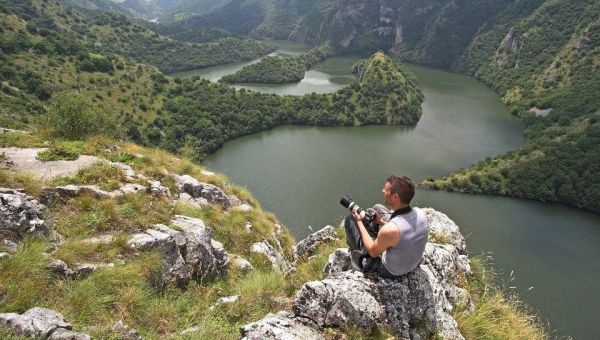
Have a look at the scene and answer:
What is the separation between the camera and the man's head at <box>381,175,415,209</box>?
7.93 meters

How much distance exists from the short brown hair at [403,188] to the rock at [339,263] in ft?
7.42

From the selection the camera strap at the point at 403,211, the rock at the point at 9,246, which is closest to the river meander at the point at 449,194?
the camera strap at the point at 403,211

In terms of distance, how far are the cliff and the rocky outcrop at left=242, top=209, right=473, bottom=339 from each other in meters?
0.02

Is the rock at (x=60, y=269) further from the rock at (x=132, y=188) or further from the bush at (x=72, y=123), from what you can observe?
the bush at (x=72, y=123)

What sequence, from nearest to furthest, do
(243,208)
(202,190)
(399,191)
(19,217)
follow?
(399,191), (19,217), (202,190), (243,208)

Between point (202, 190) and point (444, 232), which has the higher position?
point (444, 232)

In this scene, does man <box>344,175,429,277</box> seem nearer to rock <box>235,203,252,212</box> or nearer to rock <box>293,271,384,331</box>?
rock <box>293,271,384,331</box>

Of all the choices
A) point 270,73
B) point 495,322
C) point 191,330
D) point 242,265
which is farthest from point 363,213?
point 270,73

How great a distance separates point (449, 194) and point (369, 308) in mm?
73740

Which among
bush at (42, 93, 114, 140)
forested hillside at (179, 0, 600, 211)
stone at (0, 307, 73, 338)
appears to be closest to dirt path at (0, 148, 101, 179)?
bush at (42, 93, 114, 140)

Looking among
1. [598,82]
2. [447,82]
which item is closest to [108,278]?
[598,82]

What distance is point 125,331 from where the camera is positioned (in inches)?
272

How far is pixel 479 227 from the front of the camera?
64.9 m

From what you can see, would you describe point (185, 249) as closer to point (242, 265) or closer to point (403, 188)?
point (242, 265)
